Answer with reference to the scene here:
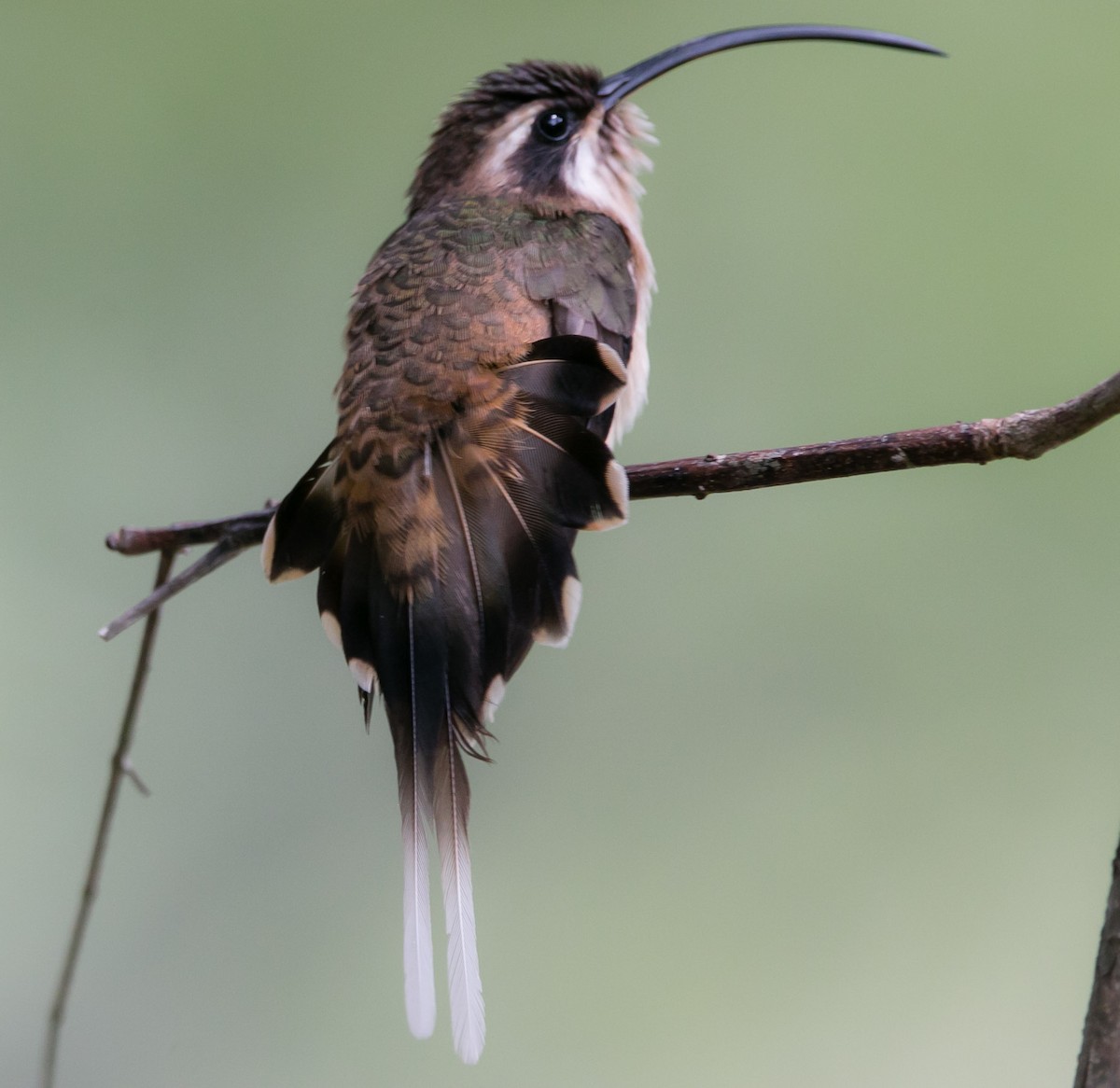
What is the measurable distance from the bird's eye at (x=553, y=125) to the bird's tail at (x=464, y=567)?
0.71 m

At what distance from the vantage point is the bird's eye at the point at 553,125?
2.20 meters

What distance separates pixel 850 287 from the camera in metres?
3.31

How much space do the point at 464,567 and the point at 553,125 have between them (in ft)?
3.22

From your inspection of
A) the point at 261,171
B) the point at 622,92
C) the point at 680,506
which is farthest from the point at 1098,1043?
the point at 261,171

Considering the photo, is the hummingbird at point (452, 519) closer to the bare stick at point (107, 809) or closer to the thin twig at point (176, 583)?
the thin twig at point (176, 583)

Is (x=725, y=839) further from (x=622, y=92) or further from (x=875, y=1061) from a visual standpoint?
(x=622, y=92)

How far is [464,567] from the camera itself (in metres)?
1.58

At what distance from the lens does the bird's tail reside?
1.57m

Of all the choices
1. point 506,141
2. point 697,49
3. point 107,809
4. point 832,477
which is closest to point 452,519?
point 832,477

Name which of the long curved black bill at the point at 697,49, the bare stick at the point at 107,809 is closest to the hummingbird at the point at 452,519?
the bare stick at the point at 107,809

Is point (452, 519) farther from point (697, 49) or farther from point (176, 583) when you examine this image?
point (697, 49)

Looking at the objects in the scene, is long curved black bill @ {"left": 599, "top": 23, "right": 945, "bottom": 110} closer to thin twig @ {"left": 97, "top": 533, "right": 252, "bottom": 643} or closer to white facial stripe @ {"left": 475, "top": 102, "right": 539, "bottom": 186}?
white facial stripe @ {"left": 475, "top": 102, "right": 539, "bottom": 186}

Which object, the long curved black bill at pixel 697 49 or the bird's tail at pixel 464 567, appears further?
the long curved black bill at pixel 697 49

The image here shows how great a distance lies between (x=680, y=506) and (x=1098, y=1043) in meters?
2.38
